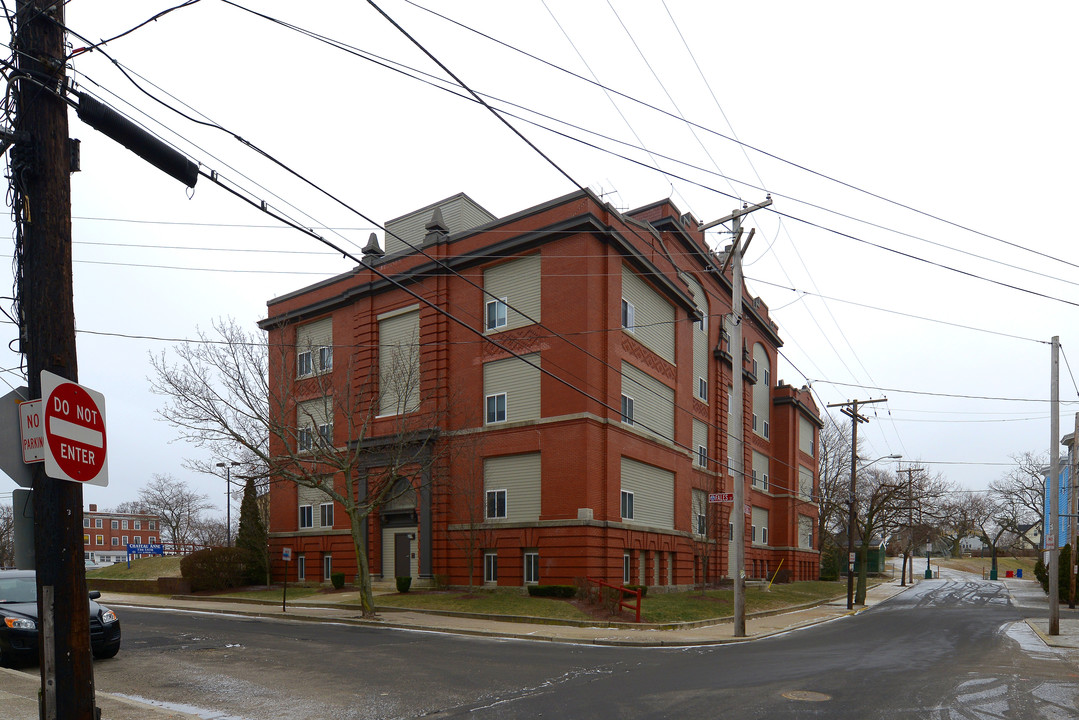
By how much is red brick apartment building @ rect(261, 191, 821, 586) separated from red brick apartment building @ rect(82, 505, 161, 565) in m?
102

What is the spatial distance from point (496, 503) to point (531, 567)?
3019 millimetres

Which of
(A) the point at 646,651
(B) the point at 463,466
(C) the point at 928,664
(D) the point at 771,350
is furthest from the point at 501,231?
(D) the point at 771,350

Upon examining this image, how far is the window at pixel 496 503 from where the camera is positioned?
32625 millimetres

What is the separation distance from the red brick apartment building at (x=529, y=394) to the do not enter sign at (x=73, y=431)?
1971 centimetres

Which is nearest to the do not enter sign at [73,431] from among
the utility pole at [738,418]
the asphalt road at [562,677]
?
the asphalt road at [562,677]

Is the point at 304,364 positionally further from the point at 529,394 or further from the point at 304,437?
the point at 529,394

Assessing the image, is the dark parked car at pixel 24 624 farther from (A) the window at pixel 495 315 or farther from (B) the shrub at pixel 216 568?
(B) the shrub at pixel 216 568

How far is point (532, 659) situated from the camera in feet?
53.6

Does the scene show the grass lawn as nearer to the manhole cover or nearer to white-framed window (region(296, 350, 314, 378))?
white-framed window (region(296, 350, 314, 378))

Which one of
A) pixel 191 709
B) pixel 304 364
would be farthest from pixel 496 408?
pixel 191 709

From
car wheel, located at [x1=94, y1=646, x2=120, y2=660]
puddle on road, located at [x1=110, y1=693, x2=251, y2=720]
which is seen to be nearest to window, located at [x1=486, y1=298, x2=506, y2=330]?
car wheel, located at [x1=94, y1=646, x2=120, y2=660]

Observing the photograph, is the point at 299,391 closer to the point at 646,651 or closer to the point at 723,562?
the point at 646,651

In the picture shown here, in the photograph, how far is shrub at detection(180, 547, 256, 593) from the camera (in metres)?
38.1

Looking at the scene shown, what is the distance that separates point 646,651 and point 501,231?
19083mm
